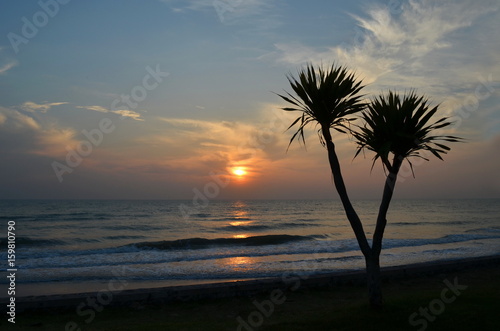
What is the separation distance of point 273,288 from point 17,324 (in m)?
6.47

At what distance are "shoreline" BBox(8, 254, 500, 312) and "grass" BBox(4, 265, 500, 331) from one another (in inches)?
6.8

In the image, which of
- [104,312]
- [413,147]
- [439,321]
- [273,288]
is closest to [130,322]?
[104,312]

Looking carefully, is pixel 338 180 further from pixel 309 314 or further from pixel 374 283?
pixel 309 314

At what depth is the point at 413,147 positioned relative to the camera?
828 centimetres

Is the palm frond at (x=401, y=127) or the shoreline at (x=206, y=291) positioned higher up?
the palm frond at (x=401, y=127)

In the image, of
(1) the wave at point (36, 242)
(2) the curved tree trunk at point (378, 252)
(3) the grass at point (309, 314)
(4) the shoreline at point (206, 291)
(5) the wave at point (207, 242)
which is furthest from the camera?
(1) the wave at point (36, 242)

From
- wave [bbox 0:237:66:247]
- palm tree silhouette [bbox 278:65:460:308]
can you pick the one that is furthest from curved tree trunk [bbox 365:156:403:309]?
wave [bbox 0:237:66:247]

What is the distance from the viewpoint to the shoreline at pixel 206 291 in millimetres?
9812

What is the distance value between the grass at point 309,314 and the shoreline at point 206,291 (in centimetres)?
17

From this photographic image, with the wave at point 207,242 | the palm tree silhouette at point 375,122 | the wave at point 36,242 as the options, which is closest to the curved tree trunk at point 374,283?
the palm tree silhouette at point 375,122

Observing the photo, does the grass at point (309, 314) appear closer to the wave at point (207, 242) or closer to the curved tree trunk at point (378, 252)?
the curved tree trunk at point (378, 252)

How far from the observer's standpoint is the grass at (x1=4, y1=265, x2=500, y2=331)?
7.60m

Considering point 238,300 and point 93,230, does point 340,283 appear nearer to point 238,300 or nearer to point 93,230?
point 238,300

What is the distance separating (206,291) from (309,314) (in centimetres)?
304
